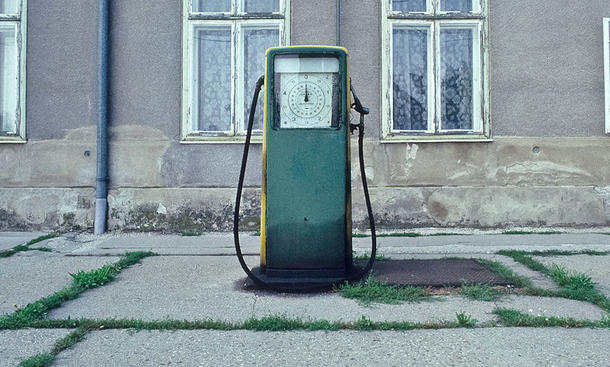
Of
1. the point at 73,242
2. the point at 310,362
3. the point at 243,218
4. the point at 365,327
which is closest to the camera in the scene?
the point at 310,362

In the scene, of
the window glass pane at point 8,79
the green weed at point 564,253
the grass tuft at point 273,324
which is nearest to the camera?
the grass tuft at point 273,324

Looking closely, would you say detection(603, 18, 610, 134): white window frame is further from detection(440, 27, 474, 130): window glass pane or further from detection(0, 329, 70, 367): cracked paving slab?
detection(0, 329, 70, 367): cracked paving slab

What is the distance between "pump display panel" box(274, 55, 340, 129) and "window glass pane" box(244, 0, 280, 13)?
3275 millimetres

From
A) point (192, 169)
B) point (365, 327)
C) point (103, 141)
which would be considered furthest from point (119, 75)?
point (365, 327)

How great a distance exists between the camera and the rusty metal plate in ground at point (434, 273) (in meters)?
3.68

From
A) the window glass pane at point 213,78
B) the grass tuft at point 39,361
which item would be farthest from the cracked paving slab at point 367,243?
the grass tuft at point 39,361

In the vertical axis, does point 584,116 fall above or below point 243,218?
above

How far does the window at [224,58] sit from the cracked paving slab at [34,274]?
235 centimetres

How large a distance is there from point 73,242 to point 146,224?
923 mm

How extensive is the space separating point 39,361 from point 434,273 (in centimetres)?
279

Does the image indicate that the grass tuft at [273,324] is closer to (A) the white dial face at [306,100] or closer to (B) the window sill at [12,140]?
(A) the white dial face at [306,100]

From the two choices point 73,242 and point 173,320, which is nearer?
point 173,320

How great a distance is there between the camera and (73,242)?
5.76 m

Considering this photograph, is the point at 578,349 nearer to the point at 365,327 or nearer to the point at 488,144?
the point at 365,327
